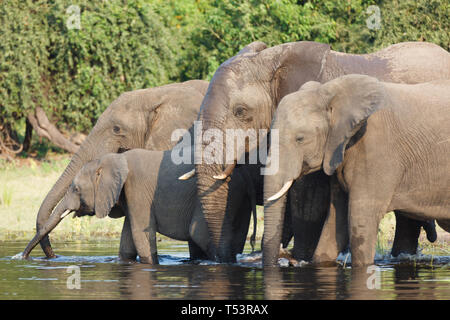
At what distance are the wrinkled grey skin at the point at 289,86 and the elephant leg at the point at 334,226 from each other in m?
0.47

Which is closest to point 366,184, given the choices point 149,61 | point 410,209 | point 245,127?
point 410,209

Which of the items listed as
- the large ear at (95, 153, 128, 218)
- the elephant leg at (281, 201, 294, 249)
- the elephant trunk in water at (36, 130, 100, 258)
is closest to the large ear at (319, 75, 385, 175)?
the elephant leg at (281, 201, 294, 249)

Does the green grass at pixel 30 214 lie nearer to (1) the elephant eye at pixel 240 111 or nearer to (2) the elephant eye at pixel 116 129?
(2) the elephant eye at pixel 116 129

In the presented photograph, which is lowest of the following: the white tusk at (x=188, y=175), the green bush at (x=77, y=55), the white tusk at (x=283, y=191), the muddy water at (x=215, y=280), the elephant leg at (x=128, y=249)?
the muddy water at (x=215, y=280)

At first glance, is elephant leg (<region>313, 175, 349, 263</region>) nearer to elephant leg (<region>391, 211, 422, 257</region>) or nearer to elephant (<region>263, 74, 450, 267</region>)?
elephant (<region>263, 74, 450, 267</region>)

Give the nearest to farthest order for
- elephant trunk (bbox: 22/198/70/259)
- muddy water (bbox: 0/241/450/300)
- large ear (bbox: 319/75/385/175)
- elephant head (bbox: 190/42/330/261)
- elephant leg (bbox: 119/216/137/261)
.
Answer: muddy water (bbox: 0/241/450/300) < large ear (bbox: 319/75/385/175) < elephant head (bbox: 190/42/330/261) < elephant leg (bbox: 119/216/137/261) < elephant trunk (bbox: 22/198/70/259)

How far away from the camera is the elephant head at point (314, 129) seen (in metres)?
9.02

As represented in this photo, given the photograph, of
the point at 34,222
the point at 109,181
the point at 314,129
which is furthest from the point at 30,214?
the point at 314,129

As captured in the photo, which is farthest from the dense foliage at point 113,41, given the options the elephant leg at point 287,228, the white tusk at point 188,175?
the white tusk at point 188,175

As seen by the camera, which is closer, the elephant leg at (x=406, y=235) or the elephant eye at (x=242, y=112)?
the elephant eye at (x=242, y=112)

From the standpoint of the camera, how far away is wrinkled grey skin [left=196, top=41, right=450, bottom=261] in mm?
10023

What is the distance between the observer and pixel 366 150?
907 cm
